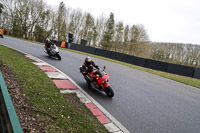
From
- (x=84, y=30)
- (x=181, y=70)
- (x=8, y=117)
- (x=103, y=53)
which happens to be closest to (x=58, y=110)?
(x=8, y=117)

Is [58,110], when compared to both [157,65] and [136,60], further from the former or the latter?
[136,60]

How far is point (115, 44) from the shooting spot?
49781mm

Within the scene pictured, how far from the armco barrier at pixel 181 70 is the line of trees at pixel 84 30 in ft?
93.7

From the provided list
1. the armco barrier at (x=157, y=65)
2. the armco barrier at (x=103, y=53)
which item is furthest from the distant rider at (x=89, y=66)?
the armco barrier at (x=103, y=53)

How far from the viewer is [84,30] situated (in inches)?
2068

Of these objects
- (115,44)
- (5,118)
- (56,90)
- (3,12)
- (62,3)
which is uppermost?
(62,3)

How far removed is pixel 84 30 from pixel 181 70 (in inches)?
1654

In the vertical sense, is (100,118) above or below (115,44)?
below

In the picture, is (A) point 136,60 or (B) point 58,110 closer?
(B) point 58,110

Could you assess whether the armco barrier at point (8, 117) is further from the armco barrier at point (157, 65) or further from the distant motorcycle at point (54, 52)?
the armco barrier at point (157, 65)

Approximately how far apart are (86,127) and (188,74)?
15.6 metres

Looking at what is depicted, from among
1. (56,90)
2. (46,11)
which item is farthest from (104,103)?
(46,11)

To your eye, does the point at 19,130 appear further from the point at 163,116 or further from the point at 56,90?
the point at 163,116

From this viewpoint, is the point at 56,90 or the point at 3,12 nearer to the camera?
the point at 56,90
